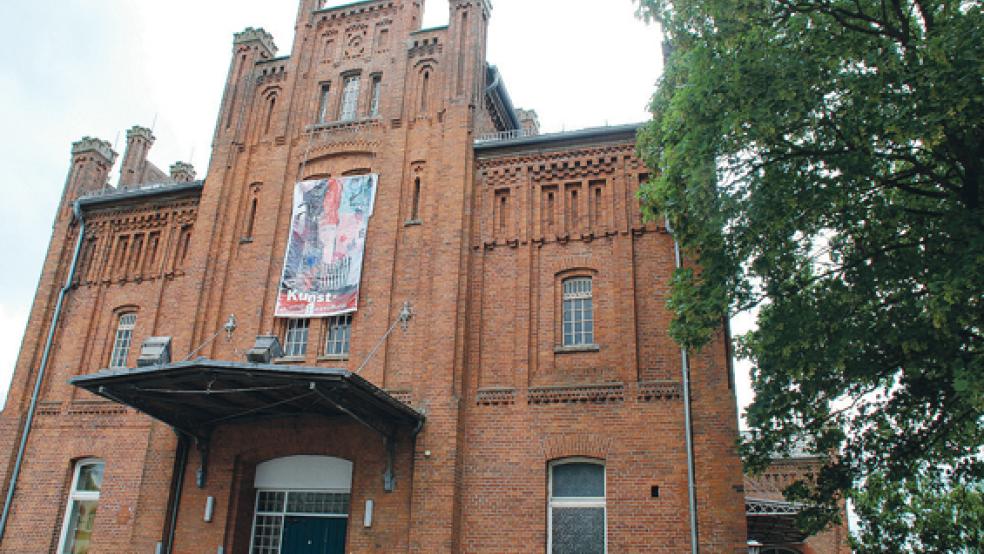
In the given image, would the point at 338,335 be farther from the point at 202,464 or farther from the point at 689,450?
the point at 689,450

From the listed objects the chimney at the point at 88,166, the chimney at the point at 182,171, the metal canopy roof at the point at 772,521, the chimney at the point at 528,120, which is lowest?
the metal canopy roof at the point at 772,521

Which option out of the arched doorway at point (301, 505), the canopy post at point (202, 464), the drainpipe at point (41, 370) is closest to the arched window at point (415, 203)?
the arched doorway at point (301, 505)

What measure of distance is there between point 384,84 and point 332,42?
259 cm

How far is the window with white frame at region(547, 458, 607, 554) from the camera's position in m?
14.5

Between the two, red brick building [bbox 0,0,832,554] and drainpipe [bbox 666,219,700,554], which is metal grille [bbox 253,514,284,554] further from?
drainpipe [bbox 666,219,700,554]

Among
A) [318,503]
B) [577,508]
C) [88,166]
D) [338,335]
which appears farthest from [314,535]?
[88,166]

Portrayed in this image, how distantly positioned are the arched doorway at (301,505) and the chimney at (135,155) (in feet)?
47.4

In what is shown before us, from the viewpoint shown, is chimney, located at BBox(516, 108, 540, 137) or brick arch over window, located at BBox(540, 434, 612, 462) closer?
brick arch over window, located at BBox(540, 434, 612, 462)

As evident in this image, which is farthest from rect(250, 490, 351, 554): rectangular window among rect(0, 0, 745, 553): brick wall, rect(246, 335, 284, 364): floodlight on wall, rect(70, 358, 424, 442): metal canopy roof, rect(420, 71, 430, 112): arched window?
rect(420, 71, 430, 112): arched window

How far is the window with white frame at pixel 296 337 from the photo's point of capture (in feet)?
57.9

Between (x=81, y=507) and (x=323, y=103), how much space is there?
468 inches

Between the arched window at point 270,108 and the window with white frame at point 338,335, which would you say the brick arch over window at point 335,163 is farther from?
the window with white frame at point 338,335

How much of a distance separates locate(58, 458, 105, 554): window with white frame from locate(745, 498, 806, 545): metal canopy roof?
15.2m

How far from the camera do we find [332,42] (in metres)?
21.1
